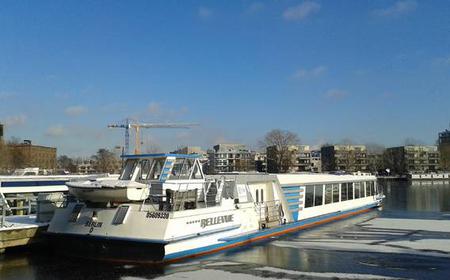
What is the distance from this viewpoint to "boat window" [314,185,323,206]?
2703 centimetres

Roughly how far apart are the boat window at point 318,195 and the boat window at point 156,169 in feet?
37.4

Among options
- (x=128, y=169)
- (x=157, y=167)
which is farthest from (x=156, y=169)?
(x=128, y=169)

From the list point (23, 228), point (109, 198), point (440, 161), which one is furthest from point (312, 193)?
point (440, 161)

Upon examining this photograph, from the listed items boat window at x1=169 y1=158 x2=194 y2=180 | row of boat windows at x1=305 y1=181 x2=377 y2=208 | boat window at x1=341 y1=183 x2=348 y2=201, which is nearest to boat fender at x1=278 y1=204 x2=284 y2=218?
row of boat windows at x1=305 y1=181 x2=377 y2=208

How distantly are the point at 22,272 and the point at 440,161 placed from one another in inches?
6751

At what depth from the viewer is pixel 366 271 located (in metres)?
14.3

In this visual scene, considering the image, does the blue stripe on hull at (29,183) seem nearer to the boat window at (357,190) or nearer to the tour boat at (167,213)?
the tour boat at (167,213)

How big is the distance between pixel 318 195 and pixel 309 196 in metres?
1.47

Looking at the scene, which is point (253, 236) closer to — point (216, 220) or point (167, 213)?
point (216, 220)

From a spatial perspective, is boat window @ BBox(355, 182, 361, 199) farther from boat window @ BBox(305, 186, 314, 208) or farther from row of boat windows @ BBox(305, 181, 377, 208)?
boat window @ BBox(305, 186, 314, 208)

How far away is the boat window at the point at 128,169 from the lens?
64.2 feet

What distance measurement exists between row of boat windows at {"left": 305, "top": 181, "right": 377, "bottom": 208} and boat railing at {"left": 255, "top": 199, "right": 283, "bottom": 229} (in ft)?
11.0

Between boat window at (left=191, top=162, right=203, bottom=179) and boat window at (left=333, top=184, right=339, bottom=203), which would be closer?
boat window at (left=191, top=162, right=203, bottom=179)

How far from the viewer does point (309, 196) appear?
26.2 meters
